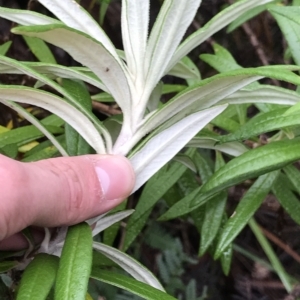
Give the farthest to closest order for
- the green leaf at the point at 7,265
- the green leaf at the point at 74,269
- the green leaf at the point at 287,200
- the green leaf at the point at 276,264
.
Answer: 1. the green leaf at the point at 276,264
2. the green leaf at the point at 287,200
3. the green leaf at the point at 7,265
4. the green leaf at the point at 74,269

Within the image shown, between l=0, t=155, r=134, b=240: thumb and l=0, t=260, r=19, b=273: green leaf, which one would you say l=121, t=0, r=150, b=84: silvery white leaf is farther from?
l=0, t=260, r=19, b=273: green leaf

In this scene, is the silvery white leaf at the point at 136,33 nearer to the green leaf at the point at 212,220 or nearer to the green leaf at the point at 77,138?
the green leaf at the point at 77,138

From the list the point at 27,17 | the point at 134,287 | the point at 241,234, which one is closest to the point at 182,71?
the point at 27,17

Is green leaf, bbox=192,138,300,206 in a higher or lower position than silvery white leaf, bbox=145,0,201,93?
lower

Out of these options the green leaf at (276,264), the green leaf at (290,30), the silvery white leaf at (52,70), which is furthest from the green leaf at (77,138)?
the green leaf at (276,264)

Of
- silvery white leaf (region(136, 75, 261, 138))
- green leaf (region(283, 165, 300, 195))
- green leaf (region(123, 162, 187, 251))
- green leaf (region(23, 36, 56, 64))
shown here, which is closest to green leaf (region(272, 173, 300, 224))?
green leaf (region(283, 165, 300, 195))

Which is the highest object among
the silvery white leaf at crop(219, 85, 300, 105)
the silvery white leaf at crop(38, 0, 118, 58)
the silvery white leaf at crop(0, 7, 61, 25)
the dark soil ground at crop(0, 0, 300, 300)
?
the silvery white leaf at crop(38, 0, 118, 58)

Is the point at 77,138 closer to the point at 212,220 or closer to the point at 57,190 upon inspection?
the point at 57,190
